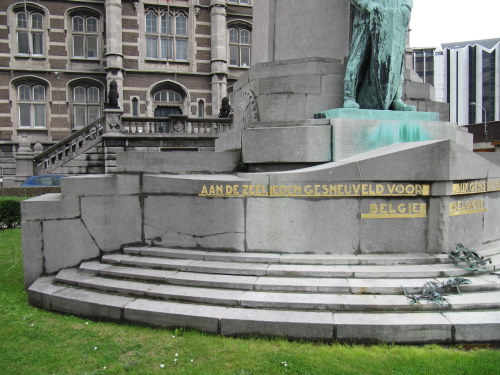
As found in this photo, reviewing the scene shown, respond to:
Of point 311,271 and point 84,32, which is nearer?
point 311,271

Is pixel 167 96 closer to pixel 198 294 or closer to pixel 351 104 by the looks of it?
pixel 351 104

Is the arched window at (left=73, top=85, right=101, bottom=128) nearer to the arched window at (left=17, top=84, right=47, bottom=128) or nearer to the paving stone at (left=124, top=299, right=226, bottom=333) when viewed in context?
the arched window at (left=17, top=84, right=47, bottom=128)

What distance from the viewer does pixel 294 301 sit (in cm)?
418

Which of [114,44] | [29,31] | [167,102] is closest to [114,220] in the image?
[114,44]

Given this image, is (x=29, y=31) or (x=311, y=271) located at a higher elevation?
(x=29, y=31)

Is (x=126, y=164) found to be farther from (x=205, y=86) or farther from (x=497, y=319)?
(x=205, y=86)

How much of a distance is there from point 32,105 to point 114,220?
26.3 metres

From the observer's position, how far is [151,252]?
558 centimetres

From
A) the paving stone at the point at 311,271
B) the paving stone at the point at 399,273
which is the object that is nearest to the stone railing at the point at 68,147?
the paving stone at the point at 311,271

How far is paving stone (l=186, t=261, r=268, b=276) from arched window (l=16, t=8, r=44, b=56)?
2877 centimetres

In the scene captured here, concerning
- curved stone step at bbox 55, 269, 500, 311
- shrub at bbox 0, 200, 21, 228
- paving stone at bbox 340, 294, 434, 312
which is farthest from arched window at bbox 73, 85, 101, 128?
paving stone at bbox 340, 294, 434, 312

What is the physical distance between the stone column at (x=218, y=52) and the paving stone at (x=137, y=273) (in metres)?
24.6

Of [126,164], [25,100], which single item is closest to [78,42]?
[25,100]

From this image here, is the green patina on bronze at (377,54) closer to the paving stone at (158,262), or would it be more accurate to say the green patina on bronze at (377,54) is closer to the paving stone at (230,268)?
the paving stone at (230,268)
